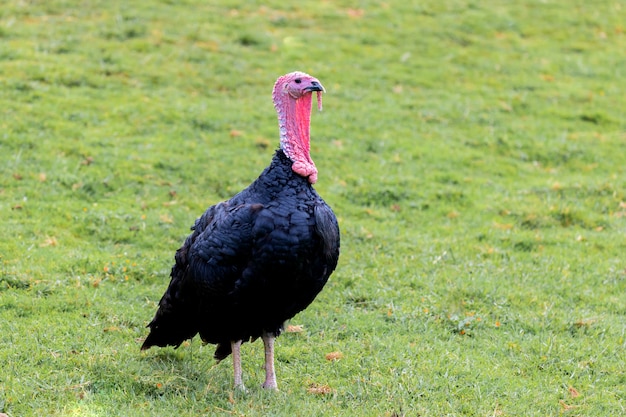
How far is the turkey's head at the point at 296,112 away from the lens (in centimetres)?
649

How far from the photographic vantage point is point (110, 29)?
16.6 metres

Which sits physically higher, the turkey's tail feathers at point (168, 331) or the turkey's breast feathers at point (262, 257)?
the turkey's breast feathers at point (262, 257)

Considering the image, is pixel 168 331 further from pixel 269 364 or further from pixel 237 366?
pixel 269 364

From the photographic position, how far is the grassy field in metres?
6.84

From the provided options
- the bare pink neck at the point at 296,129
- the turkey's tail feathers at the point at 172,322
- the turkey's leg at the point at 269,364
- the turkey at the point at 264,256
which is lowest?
the turkey's leg at the point at 269,364

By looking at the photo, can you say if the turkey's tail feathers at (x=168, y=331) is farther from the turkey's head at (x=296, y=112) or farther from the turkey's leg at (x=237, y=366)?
the turkey's head at (x=296, y=112)

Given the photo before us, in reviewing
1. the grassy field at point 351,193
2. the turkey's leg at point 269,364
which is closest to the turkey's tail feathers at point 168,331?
the grassy field at point 351,193

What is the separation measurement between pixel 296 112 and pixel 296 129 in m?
0.15

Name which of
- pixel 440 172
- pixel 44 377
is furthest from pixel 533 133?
pixel 44 377

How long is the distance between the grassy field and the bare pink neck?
200 cm

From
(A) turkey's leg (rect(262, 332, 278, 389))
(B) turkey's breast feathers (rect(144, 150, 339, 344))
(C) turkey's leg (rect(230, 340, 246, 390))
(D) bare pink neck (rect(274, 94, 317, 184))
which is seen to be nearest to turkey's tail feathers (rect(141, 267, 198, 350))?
(B) turkey's breast feathers (rect(144, 150, 339, 344))

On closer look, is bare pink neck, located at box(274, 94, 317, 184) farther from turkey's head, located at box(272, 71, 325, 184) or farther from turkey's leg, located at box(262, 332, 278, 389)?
turkey's leg, located at box(262, 332, 278, 389)

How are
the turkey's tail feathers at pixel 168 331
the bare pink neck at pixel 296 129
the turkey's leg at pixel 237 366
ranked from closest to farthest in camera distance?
the bare pink neck at pixel 296 129, the turkey's leg at pixel 237 366, the turkey's tail feathers at pixel 168 331

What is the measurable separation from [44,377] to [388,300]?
3.83 metres
